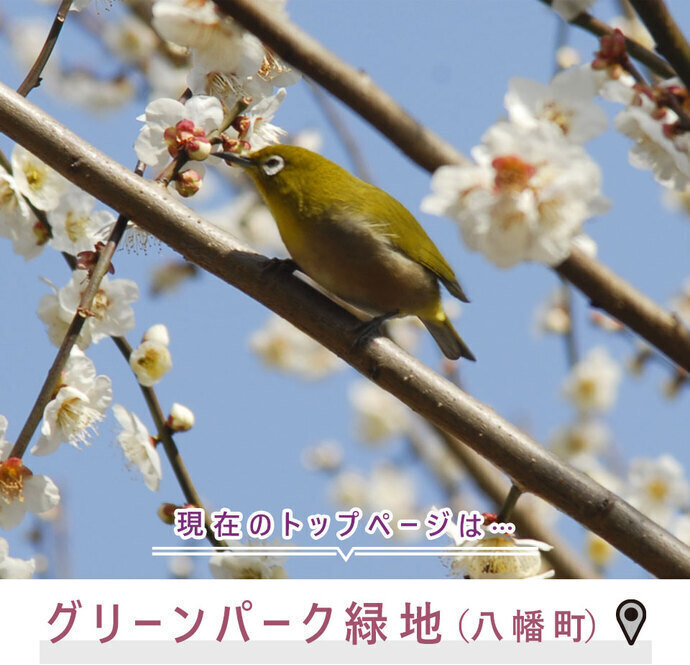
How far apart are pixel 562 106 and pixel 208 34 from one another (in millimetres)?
907

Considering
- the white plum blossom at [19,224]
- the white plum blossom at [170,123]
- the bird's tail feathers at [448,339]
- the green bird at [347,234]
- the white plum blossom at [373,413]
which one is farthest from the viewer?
the white plum blossom at [373,413]

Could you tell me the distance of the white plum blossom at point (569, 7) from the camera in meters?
1.93

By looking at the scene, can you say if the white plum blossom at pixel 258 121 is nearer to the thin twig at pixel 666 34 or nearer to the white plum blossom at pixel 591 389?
the thin twig at pixel 666 34

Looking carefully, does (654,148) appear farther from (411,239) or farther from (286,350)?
(286,350)

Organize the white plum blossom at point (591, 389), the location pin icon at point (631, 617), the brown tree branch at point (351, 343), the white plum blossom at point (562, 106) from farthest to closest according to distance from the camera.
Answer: the white plum blossom at point (591, 389), the location pin icon at point (631, 617), the brown tree branch at point (351, 343), the white plum blossom at point (562, 106)

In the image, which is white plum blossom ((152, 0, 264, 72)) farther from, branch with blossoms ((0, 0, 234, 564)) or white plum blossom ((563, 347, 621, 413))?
white plum blossom ((563, 347, 621, 413))

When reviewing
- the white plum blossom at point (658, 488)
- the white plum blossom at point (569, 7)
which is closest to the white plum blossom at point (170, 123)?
the white plum blossom at point (569, 7)

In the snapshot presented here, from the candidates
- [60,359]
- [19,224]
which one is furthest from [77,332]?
[19,224]

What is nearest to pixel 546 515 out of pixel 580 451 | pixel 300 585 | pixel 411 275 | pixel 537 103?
pixel 580 451

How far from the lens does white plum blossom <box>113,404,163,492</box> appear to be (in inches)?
94.6

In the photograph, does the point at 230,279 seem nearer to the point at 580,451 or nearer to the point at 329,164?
the point at 329,164

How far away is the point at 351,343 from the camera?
2246 mm

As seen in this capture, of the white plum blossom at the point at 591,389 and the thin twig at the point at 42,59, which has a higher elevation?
the white plum blossom at the point at 591,389

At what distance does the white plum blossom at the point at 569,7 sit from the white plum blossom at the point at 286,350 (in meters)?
5.42
